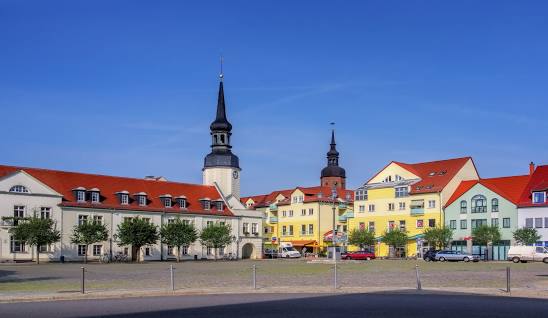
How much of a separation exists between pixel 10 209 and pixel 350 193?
215 feet

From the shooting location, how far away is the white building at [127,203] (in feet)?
249

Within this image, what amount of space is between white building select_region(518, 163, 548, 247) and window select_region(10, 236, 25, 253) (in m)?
55.7

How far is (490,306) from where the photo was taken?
66.7ft

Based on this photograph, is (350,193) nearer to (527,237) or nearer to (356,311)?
(527,237)

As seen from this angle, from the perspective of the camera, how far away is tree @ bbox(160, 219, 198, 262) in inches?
3332

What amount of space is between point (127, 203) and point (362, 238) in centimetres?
3186

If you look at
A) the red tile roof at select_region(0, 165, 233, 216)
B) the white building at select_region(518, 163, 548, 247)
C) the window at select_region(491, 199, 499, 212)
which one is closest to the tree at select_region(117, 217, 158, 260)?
the red tile roof at select_region(0, 165, 233, 216)

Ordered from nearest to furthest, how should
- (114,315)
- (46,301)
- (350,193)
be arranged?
1. (114,315)
2. (46,301)
3. (350,193)

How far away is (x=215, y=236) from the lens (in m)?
90.1

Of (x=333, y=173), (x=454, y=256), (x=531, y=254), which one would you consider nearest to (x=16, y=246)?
(x=454, y=256)

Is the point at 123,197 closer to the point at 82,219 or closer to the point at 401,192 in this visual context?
the point at 82,219

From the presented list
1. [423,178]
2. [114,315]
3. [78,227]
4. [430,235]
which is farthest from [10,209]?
[114,315]

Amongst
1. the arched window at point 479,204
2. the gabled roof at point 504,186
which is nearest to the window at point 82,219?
the gabled roof at point 504,186

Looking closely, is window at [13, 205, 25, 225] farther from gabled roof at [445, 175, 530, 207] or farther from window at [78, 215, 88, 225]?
gabled roof at [445, 175, 530, 207]
